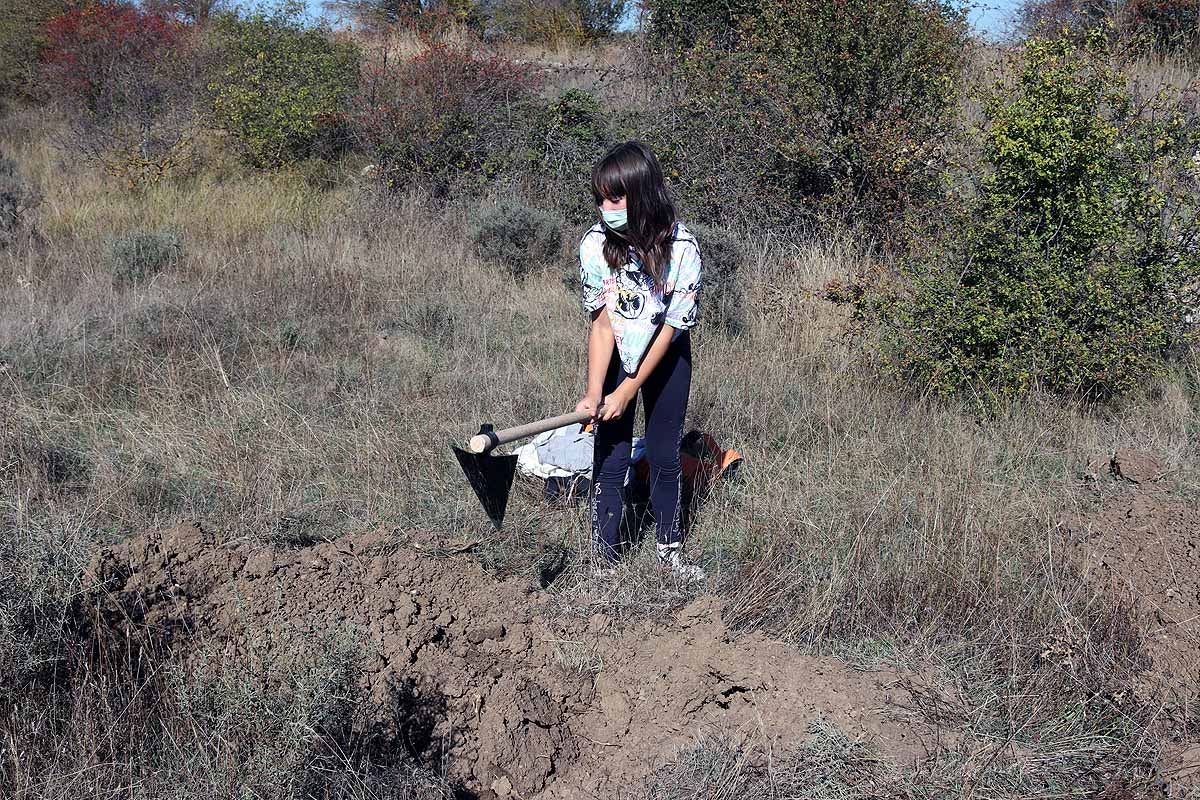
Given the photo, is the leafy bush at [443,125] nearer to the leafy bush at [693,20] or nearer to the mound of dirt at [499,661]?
the leafy bush at [693,20]

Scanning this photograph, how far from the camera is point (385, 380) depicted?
595 centimetres

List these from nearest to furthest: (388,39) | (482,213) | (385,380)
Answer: (385,380), (482,213), (388,39)

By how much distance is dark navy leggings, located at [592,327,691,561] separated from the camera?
3.56 metres

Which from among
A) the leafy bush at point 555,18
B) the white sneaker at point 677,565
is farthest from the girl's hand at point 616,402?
the leafy bush at point 555,18

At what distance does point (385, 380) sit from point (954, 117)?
214 inches

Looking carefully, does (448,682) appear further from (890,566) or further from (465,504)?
(890,566)

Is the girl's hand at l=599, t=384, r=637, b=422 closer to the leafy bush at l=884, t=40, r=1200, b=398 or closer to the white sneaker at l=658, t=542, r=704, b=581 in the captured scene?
the white sneaker at l=658, t=542, r=704, b=581

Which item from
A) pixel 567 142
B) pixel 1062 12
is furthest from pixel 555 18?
pixel 567 142

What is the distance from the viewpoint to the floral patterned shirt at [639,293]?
338 cm

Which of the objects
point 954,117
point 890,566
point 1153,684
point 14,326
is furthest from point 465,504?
point 954,117

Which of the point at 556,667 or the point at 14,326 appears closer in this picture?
the point at 556,667

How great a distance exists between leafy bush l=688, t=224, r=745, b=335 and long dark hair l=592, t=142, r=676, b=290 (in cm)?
340

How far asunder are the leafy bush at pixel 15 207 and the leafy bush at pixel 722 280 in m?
6.12

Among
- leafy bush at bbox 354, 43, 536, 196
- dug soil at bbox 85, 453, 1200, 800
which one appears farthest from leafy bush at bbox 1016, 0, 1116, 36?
dug soil at bbox 85, 453, 1200, 800
